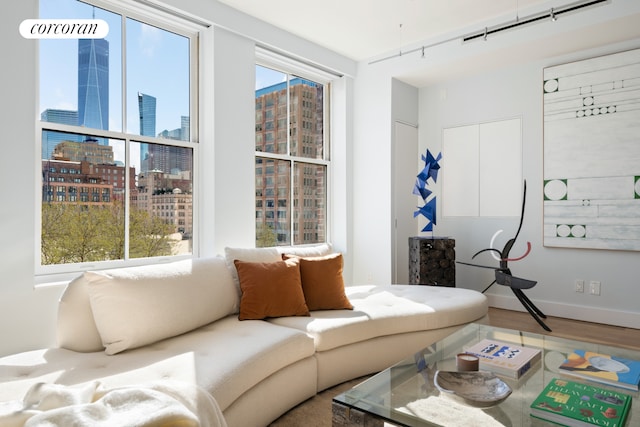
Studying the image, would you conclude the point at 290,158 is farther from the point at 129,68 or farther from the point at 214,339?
the point at 214,339

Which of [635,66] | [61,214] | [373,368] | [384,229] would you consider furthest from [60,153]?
[635,66]

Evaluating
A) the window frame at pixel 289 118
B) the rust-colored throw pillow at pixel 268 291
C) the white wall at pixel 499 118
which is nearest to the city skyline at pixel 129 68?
the window frame at pixel 289 118

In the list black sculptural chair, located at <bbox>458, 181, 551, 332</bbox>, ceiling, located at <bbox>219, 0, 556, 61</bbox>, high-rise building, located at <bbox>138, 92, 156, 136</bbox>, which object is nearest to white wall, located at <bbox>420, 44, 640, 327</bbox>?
black sculptural chair, located at <bbox>458, 181, 551, 332</bbox>

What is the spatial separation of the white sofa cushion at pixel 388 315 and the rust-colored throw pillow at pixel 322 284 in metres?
0.06

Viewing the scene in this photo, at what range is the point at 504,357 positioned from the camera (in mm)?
1949

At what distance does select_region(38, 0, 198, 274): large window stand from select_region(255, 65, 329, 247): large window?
788 mm

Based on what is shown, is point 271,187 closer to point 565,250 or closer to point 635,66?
point 565,250

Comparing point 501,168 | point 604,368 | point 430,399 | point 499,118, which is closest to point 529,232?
point 501,168

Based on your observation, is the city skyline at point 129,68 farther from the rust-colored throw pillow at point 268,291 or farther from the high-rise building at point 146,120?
the rust-colored throw pillow at point 268,291

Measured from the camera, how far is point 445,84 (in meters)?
4.94

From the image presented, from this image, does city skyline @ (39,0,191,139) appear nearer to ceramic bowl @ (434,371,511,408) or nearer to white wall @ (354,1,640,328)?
white wall @ (354,1,640,328)

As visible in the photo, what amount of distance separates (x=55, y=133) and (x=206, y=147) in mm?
1129

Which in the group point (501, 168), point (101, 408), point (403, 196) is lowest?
point (101, 408)

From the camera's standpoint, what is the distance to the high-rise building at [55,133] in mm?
2770
